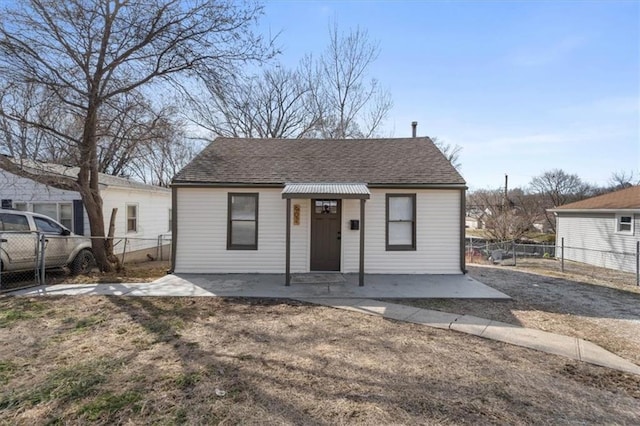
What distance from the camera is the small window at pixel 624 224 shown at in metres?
16.3

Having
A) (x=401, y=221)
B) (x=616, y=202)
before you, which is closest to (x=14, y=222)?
(x=401, y=221)

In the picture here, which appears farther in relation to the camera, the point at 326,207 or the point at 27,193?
the point at 27,193

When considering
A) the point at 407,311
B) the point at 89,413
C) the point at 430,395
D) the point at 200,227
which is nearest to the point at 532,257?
the point at 407,311

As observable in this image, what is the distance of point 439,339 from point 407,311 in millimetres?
1341

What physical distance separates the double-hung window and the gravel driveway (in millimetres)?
2242

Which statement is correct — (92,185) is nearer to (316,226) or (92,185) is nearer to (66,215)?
(66,215)

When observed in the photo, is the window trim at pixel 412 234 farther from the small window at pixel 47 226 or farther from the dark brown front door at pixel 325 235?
the small window at pixel 47 226

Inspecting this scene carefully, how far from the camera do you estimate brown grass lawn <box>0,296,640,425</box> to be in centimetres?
304

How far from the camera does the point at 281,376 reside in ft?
12.1

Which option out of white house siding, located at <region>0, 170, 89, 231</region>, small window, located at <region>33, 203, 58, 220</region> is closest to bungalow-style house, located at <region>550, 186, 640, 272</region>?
white house siding, located at <region>0, 170, 89, 231</region>

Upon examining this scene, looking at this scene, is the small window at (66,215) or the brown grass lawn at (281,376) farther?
the small window at (66,215)

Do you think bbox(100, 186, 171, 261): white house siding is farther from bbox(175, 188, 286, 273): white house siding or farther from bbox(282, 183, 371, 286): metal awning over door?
bbox(282, 183, 371, 286): metal awning over door

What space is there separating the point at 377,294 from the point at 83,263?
8059 millimetres

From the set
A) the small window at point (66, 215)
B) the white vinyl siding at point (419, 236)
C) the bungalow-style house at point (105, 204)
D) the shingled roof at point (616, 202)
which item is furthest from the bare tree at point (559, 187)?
the small window at point (66, 215)
